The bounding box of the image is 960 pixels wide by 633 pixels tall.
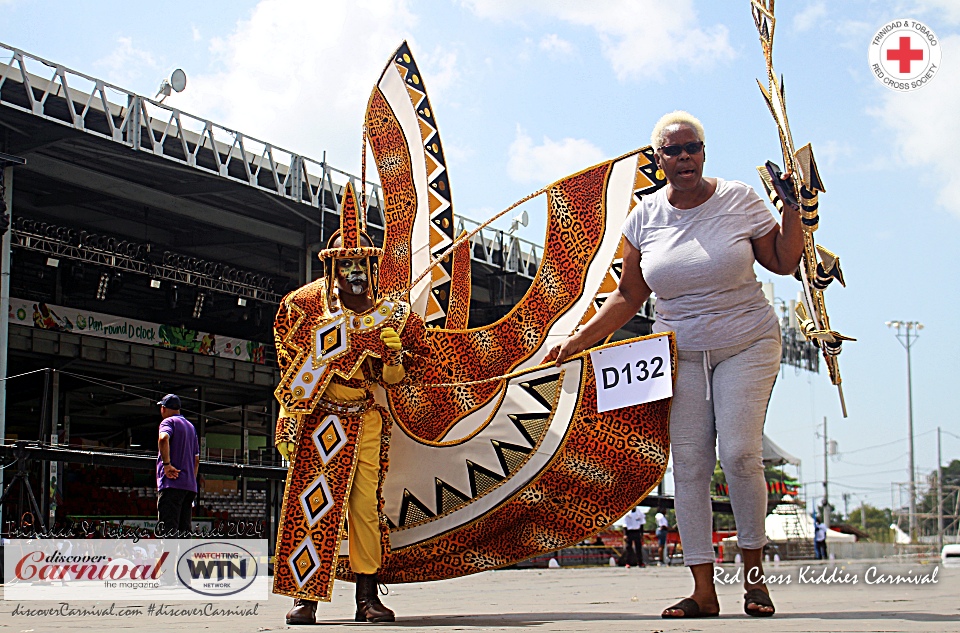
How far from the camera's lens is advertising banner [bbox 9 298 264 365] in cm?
2291

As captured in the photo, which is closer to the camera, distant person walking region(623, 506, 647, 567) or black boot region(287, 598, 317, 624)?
black boot region(287, 598, 317, 624)

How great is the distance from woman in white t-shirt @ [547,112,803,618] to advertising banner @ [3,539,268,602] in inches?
97.0

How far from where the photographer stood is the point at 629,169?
18.7 ft

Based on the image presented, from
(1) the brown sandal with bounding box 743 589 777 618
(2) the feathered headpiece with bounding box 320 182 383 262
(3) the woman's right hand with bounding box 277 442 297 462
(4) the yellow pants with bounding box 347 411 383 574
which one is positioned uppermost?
(2) the feathered headpiece with bounding box 320 182 383 262

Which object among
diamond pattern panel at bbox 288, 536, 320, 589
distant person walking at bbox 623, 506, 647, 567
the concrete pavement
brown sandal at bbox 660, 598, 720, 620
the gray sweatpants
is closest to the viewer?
the concrete pavement

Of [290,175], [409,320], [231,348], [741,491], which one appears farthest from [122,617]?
[231,348]

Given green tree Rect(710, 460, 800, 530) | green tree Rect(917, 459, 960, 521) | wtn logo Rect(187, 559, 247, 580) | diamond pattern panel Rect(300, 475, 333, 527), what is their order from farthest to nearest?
green tree Rect(917, 459, 960, 521)
green tree Rect(710, 460, 800, 530)
wtn logo Rect(187, 559, 247, 580)
diamond pattern panel Rect(300, 475, 333, 527)

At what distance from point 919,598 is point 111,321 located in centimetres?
2255

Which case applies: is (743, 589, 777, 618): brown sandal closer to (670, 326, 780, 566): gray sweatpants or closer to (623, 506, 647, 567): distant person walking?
(670, 326, 780, 566): gray sweatpants

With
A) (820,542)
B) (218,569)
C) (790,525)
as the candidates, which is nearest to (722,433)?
(218,569)

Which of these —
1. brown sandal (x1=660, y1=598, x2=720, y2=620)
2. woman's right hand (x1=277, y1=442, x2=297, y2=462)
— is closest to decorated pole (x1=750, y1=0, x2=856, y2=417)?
brown sandal (x1=660, y1=598, x2=720, y2=620)

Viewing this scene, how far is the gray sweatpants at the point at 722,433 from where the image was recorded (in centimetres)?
419

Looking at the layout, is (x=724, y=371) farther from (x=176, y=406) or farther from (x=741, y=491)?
(x=176, y=406)

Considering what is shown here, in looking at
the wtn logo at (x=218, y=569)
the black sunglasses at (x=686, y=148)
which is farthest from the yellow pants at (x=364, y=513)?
the black sunglasses at (x=686, y=148)
